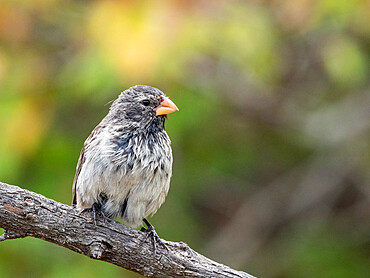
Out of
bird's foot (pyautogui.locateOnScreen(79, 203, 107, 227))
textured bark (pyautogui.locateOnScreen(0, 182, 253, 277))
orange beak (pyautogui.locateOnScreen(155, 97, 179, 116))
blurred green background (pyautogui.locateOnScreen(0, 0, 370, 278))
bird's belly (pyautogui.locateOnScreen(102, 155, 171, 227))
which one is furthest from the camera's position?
blurred green background (pyautogui.locateOnScreen(0, 0, 370, 278))

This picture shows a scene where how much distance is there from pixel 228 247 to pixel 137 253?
4.02m

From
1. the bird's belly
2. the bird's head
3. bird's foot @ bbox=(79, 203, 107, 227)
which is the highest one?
the bird's head

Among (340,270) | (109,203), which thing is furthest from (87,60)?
(340,270)

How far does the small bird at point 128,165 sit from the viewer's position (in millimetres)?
4961

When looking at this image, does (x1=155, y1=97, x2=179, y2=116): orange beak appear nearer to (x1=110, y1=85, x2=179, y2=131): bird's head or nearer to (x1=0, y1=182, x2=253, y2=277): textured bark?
(x1=110, y1=85, x2=179, y2=131): bird's head

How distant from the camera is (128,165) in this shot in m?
4.98

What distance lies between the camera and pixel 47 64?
278 inches

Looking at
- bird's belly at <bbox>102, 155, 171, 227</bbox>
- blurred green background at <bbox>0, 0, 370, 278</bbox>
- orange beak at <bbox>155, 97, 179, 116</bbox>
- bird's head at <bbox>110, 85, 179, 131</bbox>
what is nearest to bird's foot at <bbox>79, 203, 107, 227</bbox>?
bird's belly at <bbox>102, 155, 171, 227</bbox>

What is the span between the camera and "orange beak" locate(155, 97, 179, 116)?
5414 mm

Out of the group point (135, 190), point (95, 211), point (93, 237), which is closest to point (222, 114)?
point (135, 190)

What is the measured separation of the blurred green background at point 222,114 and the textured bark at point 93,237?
1659 mm

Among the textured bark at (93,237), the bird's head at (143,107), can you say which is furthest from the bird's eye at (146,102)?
the textured bark at (93,237)

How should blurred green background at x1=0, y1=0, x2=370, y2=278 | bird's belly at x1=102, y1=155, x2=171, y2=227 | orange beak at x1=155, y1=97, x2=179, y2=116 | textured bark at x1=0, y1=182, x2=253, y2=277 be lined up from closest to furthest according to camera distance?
1. textured bark at x1=0, y1=182, x2=253, y2=277
2. bird's belly at x1=102, y1=155, x2=171, y2=227
3. orange beak at x1=155, y1=97, x2=179, y2=116
4. blurred green background at x1=0, y1=0, x2=370, y2=278

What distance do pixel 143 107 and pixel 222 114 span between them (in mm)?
2767
